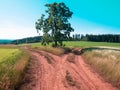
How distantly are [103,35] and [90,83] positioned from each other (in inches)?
4955

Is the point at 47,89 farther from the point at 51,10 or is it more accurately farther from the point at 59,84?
the point at 51,10

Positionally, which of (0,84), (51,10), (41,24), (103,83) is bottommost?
(103,83)

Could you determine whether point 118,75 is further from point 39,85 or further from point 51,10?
point 51,10

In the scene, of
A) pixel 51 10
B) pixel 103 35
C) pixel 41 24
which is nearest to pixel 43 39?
pixel 41 24

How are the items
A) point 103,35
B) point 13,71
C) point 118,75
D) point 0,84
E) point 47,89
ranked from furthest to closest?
point 103,35
point 118,75
point 13,71
point 47,89
point 0,84

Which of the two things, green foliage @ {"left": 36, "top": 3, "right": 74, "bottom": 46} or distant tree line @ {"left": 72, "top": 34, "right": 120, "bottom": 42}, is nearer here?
green foliage @ {"left": 36, "top": 3, "right": 74, "bottom": 46}

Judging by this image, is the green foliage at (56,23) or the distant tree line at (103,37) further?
the distant tree line at (103,37)

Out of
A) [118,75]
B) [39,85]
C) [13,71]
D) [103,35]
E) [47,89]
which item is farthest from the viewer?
[103,35]

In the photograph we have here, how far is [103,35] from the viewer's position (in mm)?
135875

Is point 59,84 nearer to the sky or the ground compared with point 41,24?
nearer to the ground

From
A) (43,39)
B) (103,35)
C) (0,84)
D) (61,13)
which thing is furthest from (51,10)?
(103,35)

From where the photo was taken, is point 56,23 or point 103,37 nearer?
point 56,23

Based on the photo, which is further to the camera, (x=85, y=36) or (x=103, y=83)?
(x=85, y=36)

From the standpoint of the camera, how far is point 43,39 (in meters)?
53.7
